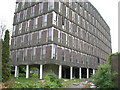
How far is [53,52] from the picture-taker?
25.2 m

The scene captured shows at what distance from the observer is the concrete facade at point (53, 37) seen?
1029 inches

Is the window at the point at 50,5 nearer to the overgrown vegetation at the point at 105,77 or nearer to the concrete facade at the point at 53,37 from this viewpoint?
the concrete facade at the point at 53,37

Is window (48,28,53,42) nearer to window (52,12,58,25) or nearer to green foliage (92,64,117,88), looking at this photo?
window (52,12,58,25)

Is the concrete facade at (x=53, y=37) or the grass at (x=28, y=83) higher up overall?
the concrete facade at (x=53, y=37)

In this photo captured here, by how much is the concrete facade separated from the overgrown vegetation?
13257 millimetres

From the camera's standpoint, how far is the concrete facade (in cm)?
2614

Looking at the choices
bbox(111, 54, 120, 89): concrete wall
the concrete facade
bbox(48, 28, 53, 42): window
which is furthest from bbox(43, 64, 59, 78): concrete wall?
bbox(111, 54, 120, 89): concrete wall

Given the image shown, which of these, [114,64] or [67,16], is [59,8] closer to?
[67,16]

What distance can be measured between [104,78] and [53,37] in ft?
48.8

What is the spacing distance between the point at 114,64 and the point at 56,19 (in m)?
16.5

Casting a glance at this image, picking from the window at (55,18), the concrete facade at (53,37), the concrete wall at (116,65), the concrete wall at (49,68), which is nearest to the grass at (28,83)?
the concrete facade at (53,37)

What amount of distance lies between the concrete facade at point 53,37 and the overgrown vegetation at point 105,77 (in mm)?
13257

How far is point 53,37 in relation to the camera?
83.8ft

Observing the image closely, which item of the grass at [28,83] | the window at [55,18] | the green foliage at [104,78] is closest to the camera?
the grass at [28,83]
